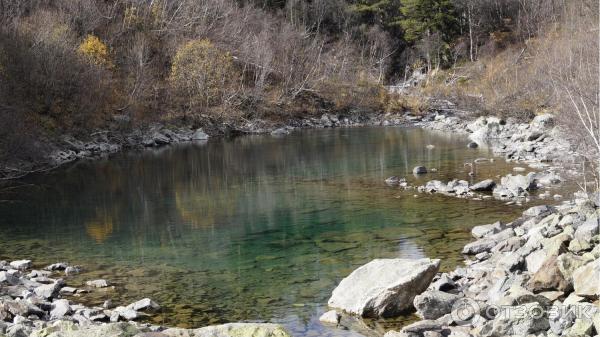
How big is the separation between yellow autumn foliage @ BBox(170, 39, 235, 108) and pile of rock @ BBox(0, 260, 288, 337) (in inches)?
1653

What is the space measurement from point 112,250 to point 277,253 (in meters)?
4.62

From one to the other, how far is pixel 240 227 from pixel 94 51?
35.1 meters

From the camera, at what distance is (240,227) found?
65.6 ft

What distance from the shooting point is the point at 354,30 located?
9094cm

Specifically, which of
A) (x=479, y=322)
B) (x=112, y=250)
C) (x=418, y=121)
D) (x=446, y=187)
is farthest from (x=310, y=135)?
(x=479, y=322)

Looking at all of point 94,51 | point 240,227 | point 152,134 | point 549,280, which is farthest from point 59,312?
point 94,51

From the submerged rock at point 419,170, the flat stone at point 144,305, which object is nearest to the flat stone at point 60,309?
→ the flat stone at point 144,305

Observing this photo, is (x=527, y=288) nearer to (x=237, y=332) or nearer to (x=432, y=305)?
(x=432, y=305)

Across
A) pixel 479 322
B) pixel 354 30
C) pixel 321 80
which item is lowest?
pixel 479 322

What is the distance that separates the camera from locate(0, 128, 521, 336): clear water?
45.0 ft

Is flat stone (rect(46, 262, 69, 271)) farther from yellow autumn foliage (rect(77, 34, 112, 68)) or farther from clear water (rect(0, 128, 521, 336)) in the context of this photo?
yellow autumn foliage (rect(77, 34, 112, 68))

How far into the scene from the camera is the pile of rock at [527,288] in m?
9.14

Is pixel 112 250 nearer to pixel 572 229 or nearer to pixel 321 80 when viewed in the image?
pixel 572 229

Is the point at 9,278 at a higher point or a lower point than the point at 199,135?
lower
